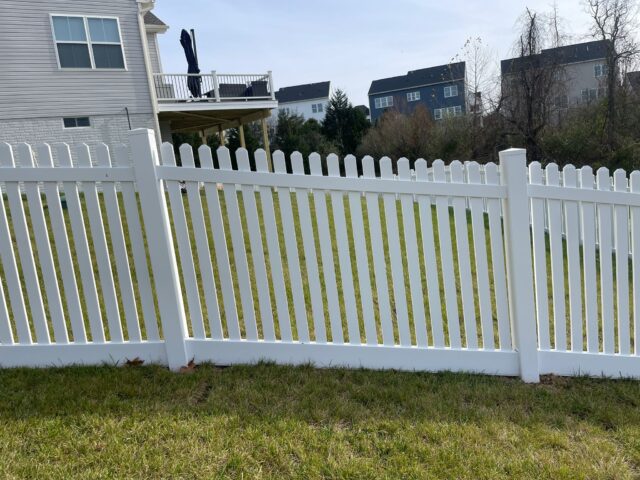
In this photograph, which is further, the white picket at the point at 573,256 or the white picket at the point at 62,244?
the white picket at the point at 573,256

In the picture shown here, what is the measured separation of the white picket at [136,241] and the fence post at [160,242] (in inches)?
2.1

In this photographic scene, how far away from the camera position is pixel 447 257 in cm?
310

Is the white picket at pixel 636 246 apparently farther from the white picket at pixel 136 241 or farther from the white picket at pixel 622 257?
the white picket at pixel 136 241

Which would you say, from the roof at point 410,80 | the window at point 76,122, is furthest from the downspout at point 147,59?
the roof at point 410,80

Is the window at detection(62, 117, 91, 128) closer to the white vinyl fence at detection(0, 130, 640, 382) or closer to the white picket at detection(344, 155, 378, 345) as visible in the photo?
the white vinyl fence at detection(0, 130, 640, 382)

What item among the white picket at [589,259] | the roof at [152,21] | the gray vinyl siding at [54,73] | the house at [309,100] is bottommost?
the white picket at [589,259]

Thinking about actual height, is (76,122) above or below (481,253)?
above

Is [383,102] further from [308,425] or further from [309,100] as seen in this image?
[308,425]

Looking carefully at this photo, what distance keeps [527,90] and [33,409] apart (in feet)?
73.1

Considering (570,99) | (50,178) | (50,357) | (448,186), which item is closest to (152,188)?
(50,178)

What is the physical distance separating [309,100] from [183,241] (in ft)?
193

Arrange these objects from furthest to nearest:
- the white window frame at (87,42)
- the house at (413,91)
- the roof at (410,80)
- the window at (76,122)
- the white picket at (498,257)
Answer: the roof at (410,80)
the house at (413,91)
the window at (76,122)
the white window frame at (87,42)
the white picket at (498,257)

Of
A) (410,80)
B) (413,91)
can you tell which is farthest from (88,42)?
(410,80)

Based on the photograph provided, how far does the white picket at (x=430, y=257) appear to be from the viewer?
3.02m
